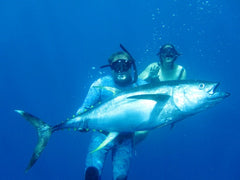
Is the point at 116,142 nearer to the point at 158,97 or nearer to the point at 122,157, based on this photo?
the point at 122,157

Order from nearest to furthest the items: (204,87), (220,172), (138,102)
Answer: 1. (204,87)
2. (138,102)
3. (220,172)

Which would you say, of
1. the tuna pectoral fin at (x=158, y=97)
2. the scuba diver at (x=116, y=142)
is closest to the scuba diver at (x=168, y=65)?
the scuba diver at (x=116, y=142)

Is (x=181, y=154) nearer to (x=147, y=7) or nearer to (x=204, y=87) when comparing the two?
(x=204, y=87)

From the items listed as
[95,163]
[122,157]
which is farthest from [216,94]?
[95,163]

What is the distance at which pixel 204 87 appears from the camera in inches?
86.2

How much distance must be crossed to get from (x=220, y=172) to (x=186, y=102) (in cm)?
1243

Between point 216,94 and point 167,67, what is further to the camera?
point 167,67

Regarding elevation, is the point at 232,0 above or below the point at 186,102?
above

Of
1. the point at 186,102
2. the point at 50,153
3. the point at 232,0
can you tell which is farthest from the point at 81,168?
the point at 232,0

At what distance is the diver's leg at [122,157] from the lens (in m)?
3.34

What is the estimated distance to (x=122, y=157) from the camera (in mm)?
3438

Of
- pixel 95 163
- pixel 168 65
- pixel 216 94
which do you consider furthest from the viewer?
pixel 168 65

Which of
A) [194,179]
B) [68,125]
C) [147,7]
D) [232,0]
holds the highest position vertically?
[147,7]

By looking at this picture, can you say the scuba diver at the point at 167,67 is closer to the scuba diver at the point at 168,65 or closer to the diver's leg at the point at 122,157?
the scuba diver at the point at 168,65
